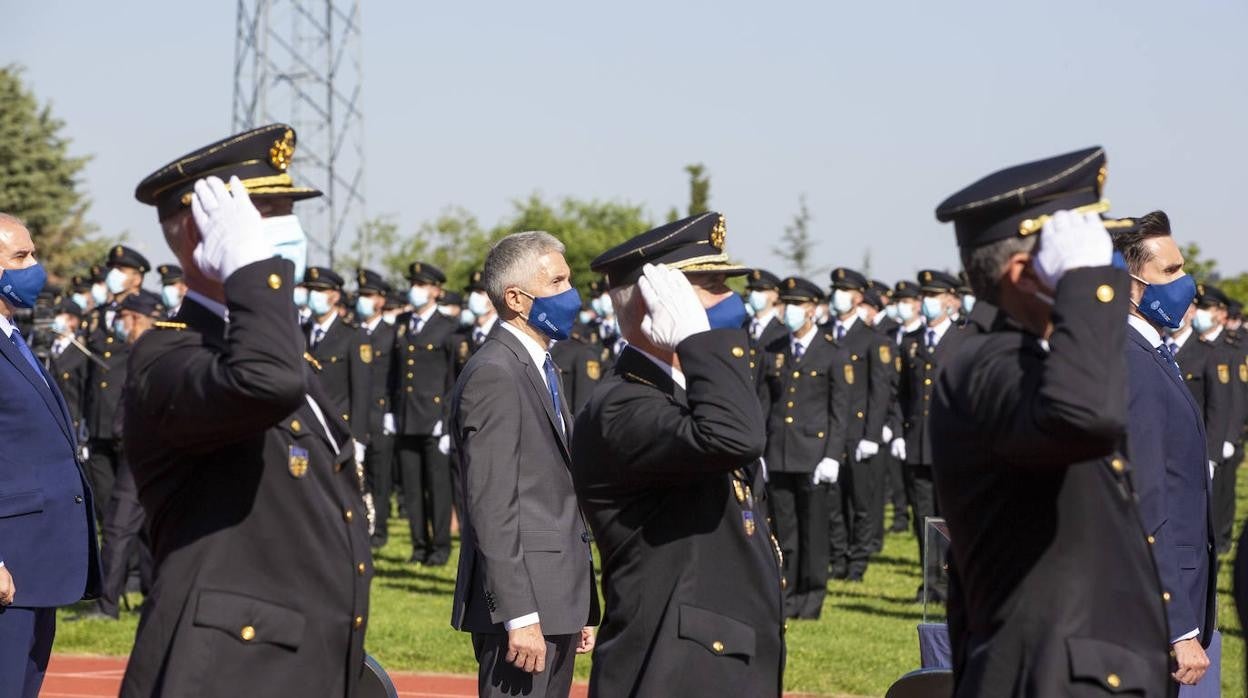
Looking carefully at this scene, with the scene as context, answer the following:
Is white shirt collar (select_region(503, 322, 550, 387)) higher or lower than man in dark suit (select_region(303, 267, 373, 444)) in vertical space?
lower

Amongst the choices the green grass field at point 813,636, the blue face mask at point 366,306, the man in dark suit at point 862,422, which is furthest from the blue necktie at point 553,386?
the blue face mask at point 366,306

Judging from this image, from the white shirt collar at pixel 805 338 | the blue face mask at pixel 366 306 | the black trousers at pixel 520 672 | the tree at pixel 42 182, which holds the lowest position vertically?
the black trousers at pixel 520 672

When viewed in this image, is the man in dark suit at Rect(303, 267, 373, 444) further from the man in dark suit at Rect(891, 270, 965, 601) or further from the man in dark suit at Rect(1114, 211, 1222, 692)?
the man in dark suit at Rect(1114, 211, 1222, 692)

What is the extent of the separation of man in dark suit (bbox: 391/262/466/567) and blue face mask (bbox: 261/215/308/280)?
1225 centimetres

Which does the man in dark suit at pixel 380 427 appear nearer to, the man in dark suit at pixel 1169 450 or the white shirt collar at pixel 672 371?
the man in dark suit at pixel 1169 450

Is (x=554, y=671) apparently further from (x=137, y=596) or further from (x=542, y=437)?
(x=137, y=596)

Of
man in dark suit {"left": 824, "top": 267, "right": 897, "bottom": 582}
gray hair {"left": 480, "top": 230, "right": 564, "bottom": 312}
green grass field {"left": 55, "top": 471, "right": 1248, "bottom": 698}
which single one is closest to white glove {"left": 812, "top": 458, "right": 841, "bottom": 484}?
green grass field {"left": 55, "top": 471, "right": 1248, "bottom": 698}

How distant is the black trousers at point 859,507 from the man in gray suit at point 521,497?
33.7 ft

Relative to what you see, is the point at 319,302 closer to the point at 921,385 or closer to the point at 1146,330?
the point at 921,385

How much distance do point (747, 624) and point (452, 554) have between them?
13.4m

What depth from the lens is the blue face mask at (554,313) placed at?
5.89 meters

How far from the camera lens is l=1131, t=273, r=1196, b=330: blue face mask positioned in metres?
5.79

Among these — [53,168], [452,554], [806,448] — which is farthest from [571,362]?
[53,168]

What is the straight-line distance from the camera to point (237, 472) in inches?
154
